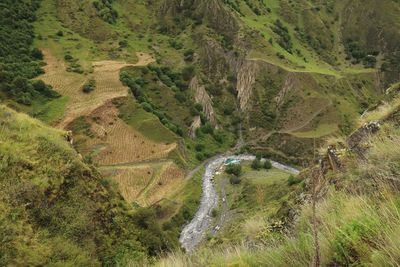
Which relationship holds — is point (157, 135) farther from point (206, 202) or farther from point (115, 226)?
point (115, 226)

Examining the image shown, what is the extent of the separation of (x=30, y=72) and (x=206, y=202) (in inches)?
1596

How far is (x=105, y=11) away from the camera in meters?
105

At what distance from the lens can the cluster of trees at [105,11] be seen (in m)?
104

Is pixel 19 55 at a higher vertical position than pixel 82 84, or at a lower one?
higher

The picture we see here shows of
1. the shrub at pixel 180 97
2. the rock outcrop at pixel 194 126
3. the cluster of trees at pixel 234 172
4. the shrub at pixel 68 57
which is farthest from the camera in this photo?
the shrub at pixel 180 97

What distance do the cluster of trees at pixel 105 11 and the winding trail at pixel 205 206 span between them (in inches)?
1754

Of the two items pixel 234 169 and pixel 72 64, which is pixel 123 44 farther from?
pixel 234 169

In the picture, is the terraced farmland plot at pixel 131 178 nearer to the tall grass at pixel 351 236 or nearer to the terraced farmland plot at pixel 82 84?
the terraced farmland plot at pixel 82 84

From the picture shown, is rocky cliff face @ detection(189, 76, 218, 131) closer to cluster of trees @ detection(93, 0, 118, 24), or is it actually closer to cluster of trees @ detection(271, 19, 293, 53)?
cluster of trees @ detection(93, 0, 118, 24)

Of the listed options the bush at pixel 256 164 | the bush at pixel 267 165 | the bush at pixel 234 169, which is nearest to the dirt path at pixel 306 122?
the bush at pixel 267 165

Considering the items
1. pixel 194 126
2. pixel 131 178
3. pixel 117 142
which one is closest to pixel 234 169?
pixel 194 126

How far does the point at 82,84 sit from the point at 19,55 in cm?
1555

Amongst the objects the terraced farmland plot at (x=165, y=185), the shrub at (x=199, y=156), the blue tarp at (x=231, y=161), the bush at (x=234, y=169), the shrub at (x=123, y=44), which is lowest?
the blue tarp at (x=231, y=161)

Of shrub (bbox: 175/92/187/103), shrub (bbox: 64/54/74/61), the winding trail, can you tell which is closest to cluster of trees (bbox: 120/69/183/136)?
shrub (bbox: 175/92/187/103)
